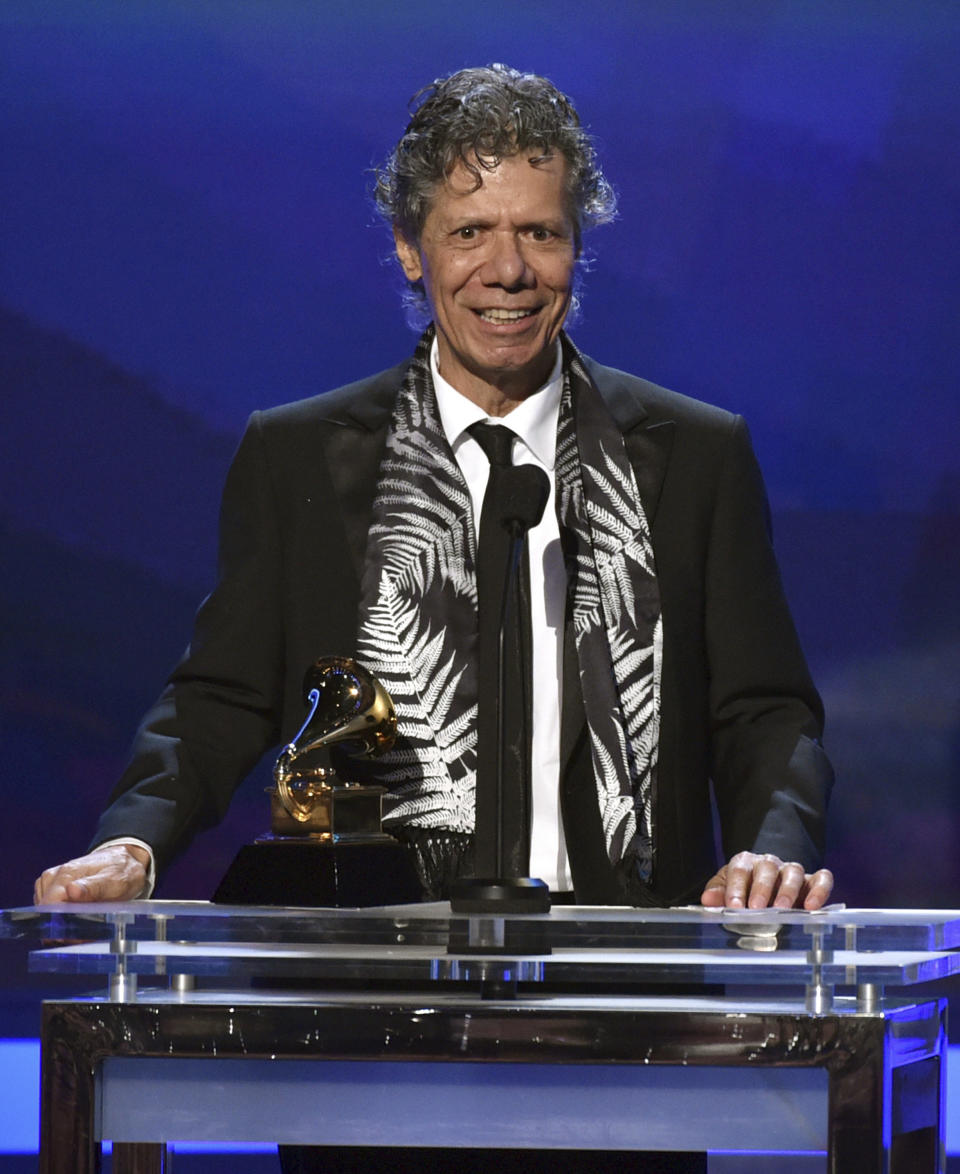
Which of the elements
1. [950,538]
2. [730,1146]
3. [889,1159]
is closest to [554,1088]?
[730,1146]

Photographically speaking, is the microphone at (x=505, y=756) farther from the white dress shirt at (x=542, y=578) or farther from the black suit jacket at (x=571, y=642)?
the black suit jacket at (x=571, y=642)

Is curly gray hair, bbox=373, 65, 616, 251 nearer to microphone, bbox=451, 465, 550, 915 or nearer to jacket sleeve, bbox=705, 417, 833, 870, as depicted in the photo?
jacket sleeve, bbox=705, 417, 833, 870

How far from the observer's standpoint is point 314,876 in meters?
1.48

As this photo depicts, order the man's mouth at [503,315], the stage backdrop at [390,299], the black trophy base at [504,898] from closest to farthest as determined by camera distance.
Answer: the black trophy base at [504,898] < the man's mouth at [503,315] < the stage backdrop at [390,299]

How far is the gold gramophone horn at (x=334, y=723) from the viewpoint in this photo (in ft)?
5.09

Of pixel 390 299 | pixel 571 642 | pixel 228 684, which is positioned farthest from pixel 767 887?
pixel 390 299

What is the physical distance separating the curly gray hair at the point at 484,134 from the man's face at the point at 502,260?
0.05 ft

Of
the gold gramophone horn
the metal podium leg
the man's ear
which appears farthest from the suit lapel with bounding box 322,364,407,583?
the metal podium leg

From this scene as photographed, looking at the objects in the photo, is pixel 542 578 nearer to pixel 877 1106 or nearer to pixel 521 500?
pixel 521 500

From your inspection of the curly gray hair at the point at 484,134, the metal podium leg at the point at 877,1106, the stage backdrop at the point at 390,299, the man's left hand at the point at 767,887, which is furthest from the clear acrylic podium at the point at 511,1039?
the stage backdrop at the point at 390,299

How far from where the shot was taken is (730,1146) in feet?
4.05

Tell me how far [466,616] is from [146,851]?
45cm

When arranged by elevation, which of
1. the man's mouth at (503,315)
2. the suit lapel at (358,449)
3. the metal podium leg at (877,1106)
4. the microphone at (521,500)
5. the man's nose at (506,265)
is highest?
the man's nose at (506,265)

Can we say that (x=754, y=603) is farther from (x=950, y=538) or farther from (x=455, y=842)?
(x=950, y=538)
